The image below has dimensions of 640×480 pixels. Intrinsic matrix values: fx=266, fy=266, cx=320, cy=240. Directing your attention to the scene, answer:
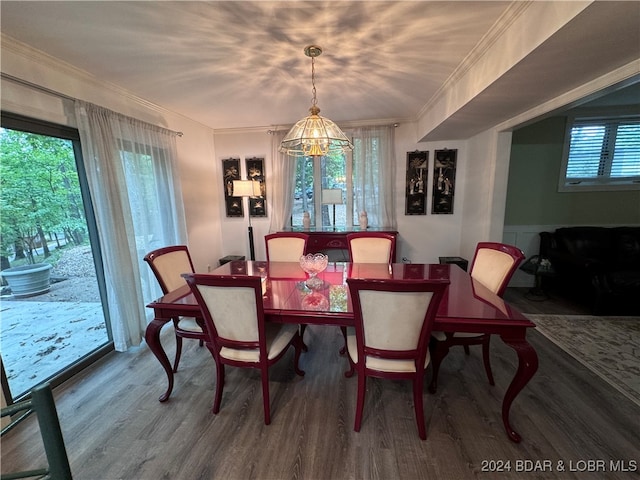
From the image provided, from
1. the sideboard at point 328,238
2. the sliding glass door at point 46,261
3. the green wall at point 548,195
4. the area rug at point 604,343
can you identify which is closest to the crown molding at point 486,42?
the green wall at point 548,195

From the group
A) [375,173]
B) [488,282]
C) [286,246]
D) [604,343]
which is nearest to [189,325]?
[286,246]

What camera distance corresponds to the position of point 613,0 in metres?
1.08

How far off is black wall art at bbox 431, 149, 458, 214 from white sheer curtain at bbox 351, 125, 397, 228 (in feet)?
2.04

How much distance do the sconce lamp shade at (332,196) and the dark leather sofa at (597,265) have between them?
112 inches

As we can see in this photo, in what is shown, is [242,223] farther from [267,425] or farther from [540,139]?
[540,139]

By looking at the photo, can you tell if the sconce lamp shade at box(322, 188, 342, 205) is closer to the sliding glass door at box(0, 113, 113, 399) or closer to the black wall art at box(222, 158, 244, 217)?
the black wall art at box(222, 158, 244, 217)

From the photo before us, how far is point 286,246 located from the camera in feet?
9.24

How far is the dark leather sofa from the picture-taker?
283 cm

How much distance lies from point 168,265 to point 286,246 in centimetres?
110

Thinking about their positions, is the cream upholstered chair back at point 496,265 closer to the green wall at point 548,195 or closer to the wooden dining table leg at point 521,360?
the wooden dining table leg at point 521,360

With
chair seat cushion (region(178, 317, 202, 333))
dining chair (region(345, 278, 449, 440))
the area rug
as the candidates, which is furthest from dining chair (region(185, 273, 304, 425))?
the area rug

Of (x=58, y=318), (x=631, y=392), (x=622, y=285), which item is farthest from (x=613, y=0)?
(x=58, y=318)

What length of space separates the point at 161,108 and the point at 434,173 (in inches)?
146

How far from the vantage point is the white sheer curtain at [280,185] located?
13.3ft
